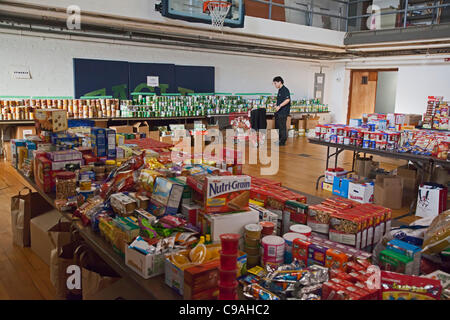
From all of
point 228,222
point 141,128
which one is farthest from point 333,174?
point 141,128

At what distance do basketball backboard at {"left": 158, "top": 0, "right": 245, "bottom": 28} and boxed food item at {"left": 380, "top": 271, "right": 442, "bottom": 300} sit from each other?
6.18 m

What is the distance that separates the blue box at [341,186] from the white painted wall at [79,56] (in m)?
6.26

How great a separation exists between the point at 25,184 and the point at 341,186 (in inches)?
191

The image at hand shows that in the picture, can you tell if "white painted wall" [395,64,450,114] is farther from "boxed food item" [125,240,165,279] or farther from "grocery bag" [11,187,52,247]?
"boxed food item" [125,240,165,279]

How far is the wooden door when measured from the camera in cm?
1395

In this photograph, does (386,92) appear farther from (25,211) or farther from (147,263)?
(147,263)

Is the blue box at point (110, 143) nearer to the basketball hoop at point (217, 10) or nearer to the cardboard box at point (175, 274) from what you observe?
the cardboard box at point (175, 274)

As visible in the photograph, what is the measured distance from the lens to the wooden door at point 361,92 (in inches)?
549

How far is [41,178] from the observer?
3.07m

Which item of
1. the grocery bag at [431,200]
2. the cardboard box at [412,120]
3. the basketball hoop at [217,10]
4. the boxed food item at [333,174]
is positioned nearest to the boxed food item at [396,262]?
the grocery bag at [431,200]

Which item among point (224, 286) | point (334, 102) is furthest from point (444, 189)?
point (334, 102)

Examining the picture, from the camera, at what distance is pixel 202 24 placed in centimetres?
735

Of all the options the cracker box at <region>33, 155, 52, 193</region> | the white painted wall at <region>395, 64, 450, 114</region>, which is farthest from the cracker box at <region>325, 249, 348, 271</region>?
the white painted wall at <region>395, 64, 450, 114</region>

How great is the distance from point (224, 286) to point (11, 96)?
8093 millimetres
